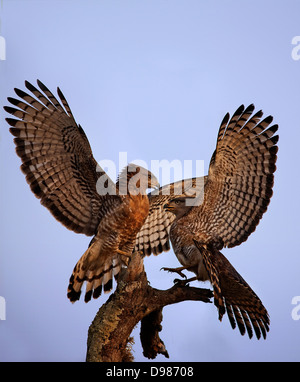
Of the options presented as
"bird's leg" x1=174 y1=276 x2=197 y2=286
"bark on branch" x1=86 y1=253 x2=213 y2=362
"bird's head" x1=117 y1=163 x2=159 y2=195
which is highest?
"bird's head" x1=117 y1=163 x2=159 y2=195

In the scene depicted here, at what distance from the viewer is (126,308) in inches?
200

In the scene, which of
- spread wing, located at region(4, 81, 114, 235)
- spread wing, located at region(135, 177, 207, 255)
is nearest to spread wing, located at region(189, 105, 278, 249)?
spread wing, located at region(135, 177, 207, 255)

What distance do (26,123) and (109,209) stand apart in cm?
137

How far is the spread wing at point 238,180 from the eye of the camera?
5.73 m

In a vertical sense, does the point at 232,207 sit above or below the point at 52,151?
below

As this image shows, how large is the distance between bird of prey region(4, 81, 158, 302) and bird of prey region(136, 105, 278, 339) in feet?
1.80

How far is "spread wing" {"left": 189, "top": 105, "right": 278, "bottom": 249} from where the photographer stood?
5.73 meters

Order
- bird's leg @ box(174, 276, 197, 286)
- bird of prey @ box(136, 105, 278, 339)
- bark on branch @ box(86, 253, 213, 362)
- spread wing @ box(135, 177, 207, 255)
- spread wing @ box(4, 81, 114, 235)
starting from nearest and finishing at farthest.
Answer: bark on branch @ box(86, 253, 213, 362) → bird of prey @ box(136, 105, 278, 339) → bird's leg @ box(174, 276, 197, 286) → spread wing @ box(4, 81, 114, 235) → spread wing @ box(135, 177, 207, 255)

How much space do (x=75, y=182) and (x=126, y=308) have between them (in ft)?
5.60

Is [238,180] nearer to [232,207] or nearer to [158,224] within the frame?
[232,207]

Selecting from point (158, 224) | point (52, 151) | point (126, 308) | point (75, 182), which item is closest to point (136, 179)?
point (75, 182)

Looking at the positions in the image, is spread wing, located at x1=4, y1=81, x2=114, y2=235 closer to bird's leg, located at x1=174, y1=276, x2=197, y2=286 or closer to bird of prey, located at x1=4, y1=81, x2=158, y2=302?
bird of prey, located at x1=4, y1=81, x2=158, y2=302
